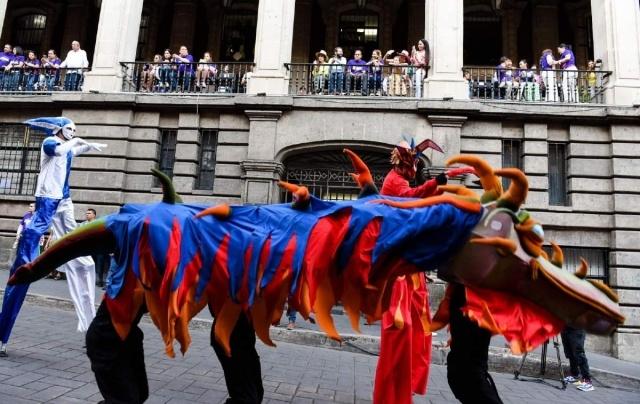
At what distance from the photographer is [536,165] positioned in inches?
487

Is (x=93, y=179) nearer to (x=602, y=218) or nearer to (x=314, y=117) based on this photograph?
(x=314, y=117)

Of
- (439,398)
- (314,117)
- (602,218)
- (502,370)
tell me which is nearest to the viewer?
(439,398)

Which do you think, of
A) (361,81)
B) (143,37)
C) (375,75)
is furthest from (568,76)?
(143,37)

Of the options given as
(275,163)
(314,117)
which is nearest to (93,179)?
(275,163)

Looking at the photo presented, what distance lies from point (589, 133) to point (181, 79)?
12015 mm

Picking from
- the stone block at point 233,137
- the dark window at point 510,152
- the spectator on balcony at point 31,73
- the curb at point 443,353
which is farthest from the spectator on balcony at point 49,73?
the dark window at point 510,152

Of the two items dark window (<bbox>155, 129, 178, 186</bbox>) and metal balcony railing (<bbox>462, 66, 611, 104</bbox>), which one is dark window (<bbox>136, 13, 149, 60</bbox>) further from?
metal balcony railing (<bbox>462, 66, 611, 104</bbox>)

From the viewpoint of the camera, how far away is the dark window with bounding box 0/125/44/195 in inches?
567

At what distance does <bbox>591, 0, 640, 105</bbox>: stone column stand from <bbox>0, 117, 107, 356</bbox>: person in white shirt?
12.8 m

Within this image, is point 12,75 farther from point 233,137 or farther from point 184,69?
point 233,137

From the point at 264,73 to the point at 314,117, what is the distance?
1966mm

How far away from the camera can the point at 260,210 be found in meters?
2.99

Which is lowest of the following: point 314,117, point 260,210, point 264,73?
point 260,210

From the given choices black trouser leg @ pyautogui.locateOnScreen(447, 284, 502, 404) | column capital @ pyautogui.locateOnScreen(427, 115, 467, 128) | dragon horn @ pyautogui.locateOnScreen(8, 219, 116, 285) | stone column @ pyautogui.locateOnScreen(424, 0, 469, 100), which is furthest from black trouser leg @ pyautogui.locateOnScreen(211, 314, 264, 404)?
stone column @ pyautogui.locateOnScreen(424, 0, 469, 100)
